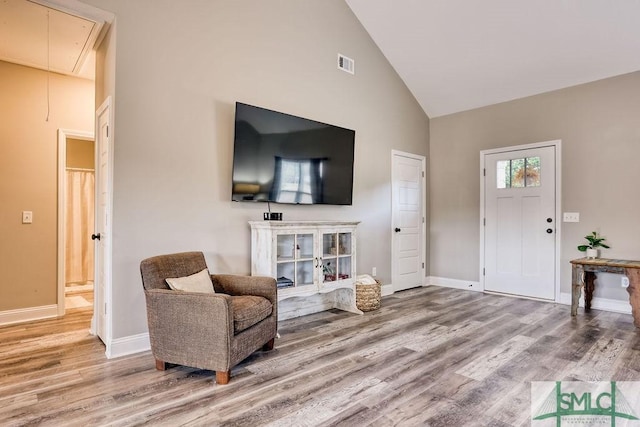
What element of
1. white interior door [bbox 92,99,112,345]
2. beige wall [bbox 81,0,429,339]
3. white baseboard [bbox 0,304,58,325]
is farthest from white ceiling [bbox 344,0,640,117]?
white baseboard [bbox 0,304,58,325]

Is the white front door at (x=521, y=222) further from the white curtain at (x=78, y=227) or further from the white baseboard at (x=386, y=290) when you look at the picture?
the white curtain at (x=78, y=227)

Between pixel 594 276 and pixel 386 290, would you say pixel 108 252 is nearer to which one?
pixel 386 290

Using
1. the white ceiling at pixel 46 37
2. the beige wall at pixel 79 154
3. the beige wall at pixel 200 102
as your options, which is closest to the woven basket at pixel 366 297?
the beige wall at pixel 200 102

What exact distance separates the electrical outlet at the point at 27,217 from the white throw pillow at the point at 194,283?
2331 millimetres

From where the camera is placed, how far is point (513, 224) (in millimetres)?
4969

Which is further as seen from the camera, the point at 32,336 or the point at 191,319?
the point at 32,336

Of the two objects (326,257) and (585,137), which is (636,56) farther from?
(326,257)

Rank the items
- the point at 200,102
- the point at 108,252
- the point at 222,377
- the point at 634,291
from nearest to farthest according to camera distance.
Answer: the point at 222,377 < the point at 108,252 < the point at 200,102 < the point at 634,291

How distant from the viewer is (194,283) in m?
2.71

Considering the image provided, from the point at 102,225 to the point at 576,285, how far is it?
4901 mm

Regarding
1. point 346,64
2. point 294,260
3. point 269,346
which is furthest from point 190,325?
point 346,64


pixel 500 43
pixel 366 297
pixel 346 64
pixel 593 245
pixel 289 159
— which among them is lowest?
pixel 366 297

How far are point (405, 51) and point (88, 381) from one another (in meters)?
5.01

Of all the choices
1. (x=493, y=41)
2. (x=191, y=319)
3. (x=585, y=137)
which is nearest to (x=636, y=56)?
(x=585, y=137)
